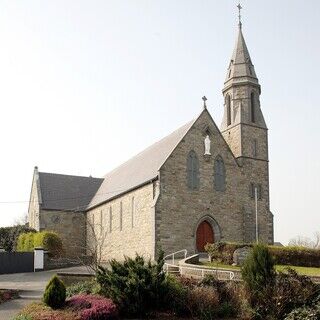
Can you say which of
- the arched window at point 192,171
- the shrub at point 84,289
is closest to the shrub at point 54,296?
the shrub at point 84,289

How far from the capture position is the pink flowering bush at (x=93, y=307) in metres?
16.1

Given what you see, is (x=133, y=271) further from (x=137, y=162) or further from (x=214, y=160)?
(x=137, y=162)

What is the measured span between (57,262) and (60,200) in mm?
14285

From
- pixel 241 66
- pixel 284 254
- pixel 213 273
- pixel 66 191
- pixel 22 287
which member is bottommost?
pixel 22 287

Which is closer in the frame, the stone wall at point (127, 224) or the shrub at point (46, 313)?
the shrub at point (46, 313)

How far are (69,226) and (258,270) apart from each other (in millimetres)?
31733

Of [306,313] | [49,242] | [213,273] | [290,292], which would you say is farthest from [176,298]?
[49,242]

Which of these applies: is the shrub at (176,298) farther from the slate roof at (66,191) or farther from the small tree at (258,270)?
the slate roof at (66,191)

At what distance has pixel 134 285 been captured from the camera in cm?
1717

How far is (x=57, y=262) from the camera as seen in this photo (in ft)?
116

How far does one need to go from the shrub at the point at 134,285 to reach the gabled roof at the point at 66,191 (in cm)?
3015

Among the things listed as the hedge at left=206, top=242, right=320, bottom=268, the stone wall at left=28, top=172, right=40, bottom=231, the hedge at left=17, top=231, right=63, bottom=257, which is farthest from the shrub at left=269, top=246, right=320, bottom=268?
the stone wall at left=28, top=172, right=40, bottom=231

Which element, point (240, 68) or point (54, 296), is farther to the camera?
point (240, 68)

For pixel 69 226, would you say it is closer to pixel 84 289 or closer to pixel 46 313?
pixel 84 289
